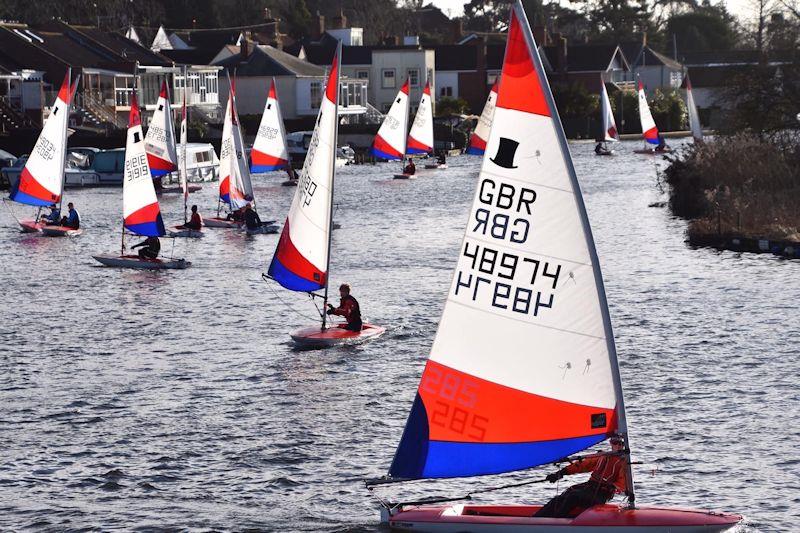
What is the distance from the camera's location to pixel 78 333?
39344 millimetres

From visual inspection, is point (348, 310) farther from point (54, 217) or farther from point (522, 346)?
point (54, 217)

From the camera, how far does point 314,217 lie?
35.5m

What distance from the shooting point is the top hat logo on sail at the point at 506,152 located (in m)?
18.1

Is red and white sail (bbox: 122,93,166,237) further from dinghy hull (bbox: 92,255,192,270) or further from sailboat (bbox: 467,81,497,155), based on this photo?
sailboat (bbox: 467,81,497,155)

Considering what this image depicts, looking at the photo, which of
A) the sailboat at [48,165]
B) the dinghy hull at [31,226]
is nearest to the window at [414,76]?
the dinghy hull at [31,226]

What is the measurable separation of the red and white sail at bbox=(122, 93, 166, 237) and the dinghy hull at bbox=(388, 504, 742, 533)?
3181 cm

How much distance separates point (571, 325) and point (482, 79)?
14017 centimetres

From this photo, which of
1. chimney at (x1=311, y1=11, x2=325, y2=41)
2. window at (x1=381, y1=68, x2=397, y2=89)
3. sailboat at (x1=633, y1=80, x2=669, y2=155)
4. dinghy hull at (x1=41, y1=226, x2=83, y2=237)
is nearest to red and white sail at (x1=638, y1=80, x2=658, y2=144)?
sailboat at (x1=633, y1=80, x2=669, y2=155)

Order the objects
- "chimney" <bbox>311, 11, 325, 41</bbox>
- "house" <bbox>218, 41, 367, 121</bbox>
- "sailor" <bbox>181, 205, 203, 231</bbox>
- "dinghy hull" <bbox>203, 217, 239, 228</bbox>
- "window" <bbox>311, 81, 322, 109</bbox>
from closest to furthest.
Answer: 1. "sailor" <bbox>181, 205, 203, 231</bbox>
2. "dinghy hull" <bbox>203, 217, 239, 228</bbox>
3. "house" <bbox>218, 41, 367, 121</bbox>
4. "window" <bbox>311, 81, 322, 109</bbox>
5. "chimney" <bbox>311, 11, 325, 41</bbox>

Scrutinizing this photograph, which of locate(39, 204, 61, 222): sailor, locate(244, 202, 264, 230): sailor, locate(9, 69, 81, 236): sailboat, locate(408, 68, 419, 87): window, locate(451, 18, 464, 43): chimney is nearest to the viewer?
locate(9, 69, 81, 236): sailboat

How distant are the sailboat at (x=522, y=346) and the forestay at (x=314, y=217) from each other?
53.2ft

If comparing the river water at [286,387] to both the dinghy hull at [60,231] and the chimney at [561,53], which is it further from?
the chimney at [561,53]

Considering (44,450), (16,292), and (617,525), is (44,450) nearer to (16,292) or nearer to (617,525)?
(617,525)

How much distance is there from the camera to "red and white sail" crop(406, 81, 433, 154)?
103188 millimetres
